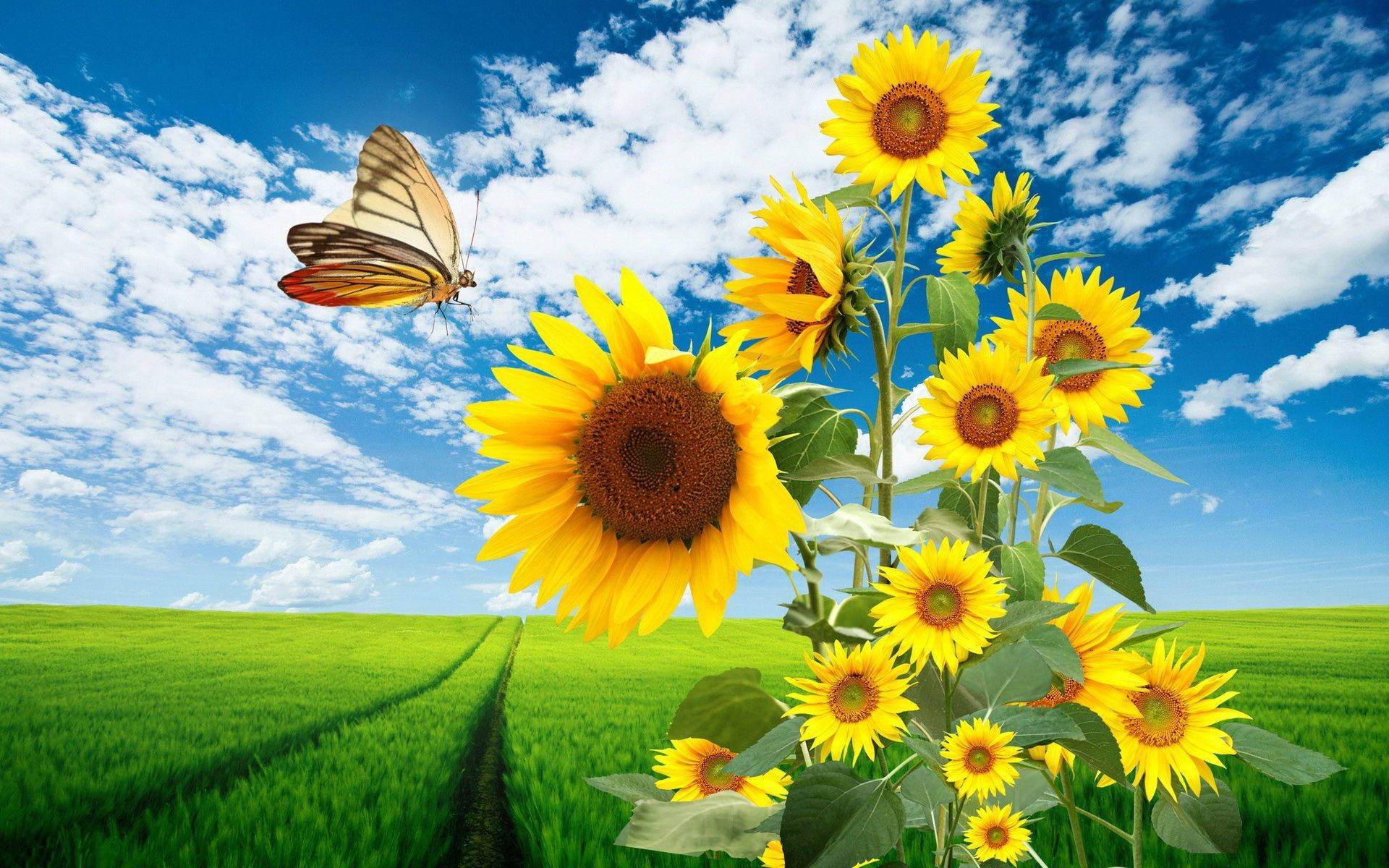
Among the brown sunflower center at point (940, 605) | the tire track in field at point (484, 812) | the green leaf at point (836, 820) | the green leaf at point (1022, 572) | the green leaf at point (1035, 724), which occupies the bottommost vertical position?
the tire track in field at point (484, 812)

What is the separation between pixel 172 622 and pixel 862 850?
27.6 m

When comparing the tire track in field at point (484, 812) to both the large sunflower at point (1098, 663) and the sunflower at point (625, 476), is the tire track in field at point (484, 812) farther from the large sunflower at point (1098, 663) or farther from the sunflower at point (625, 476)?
the sunflower at point (625, 476)

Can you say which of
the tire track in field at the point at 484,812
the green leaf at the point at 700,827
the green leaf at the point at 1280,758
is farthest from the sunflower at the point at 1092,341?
the tire track in field at the point at 484,812

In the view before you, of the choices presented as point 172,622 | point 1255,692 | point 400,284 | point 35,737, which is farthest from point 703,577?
point 172,622

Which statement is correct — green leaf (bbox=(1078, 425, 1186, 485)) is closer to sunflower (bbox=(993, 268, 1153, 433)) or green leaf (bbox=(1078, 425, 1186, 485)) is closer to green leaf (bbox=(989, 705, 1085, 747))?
sunflower (bbox=(993, 268, 1153, 433))

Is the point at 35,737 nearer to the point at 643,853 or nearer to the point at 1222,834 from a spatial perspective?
the point at 643,853

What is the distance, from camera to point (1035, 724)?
0.91 metres

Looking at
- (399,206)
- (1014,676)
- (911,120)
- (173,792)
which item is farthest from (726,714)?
(173,792)

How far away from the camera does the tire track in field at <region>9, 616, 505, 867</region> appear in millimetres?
3752

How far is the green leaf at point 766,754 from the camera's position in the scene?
0.90 meters

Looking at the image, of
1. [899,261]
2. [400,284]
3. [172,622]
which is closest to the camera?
[899,261]

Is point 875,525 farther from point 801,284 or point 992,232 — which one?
point 992,232

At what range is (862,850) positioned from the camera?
2.80 feet

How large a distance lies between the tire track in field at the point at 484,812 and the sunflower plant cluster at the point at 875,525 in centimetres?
391
